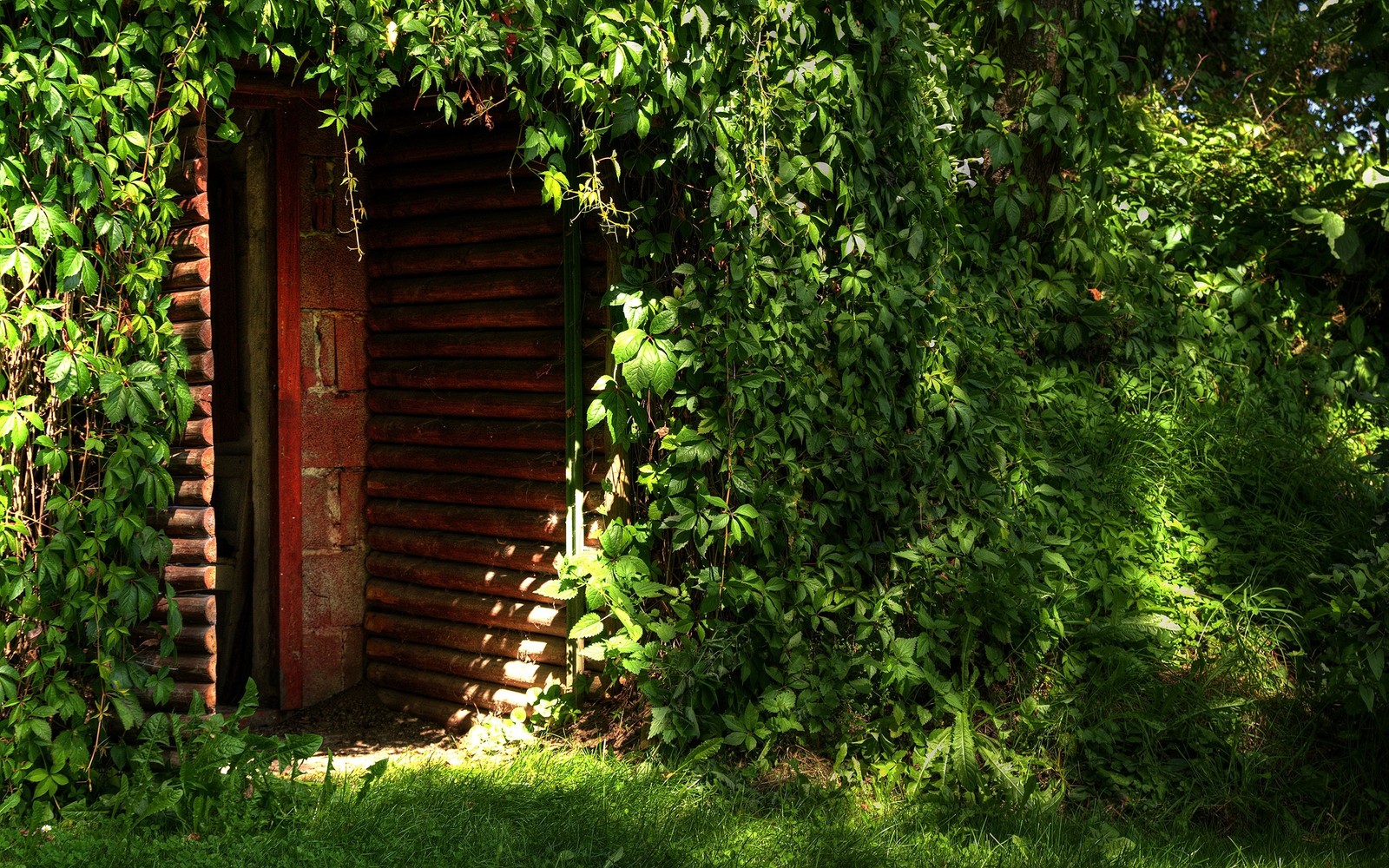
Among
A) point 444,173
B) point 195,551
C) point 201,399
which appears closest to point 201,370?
point 201,399

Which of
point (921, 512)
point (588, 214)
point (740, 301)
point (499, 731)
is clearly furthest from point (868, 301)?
point (499, 731)

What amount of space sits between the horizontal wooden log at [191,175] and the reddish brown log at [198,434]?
2.84ft

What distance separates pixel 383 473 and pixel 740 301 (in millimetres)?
2736

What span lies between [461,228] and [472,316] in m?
0.47

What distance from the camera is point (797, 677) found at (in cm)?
461

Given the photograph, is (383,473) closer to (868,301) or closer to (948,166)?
(868,301)

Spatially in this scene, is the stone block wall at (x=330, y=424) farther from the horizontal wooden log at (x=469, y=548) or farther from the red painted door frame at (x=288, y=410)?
the horizontal wooden log at (x=469, y=548)

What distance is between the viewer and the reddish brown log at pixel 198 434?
4.17 m

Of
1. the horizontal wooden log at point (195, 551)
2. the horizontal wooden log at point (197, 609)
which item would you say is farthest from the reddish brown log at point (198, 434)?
the horizontal wooden log at point (197, 609)

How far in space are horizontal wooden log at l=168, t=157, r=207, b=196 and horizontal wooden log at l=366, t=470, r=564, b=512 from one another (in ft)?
6.99

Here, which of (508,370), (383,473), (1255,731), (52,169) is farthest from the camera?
(383,473)

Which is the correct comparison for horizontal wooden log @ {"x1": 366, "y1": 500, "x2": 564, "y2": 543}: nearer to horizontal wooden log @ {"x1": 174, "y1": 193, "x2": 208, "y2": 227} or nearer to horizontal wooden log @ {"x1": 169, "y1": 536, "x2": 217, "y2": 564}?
horizontal wooden log @ {"x1": 169, "y1": 536, "x2": 217, "y2": 564}

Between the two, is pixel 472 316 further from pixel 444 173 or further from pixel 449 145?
pixel 449 145

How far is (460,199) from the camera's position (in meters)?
5.98
